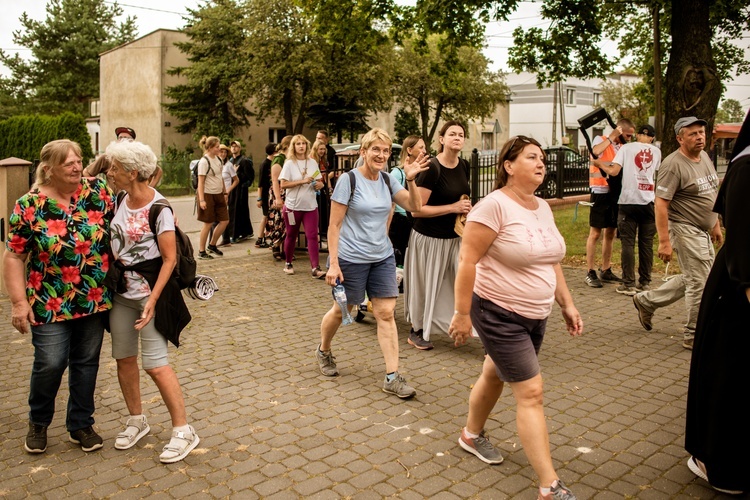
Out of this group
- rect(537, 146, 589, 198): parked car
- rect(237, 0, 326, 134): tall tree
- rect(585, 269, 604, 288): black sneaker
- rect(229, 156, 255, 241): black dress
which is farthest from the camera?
rect(237, 0, 326, 134): tall tree

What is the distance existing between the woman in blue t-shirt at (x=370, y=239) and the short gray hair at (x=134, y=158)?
160 cm

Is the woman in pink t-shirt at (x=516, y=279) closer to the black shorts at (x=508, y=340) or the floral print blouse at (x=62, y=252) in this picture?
the black shorts at (x=508, y=340)

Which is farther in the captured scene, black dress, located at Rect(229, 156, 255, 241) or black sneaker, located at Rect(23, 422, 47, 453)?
black dress, located at Rect(229, 156, 255, 241)

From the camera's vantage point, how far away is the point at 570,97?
236 ft

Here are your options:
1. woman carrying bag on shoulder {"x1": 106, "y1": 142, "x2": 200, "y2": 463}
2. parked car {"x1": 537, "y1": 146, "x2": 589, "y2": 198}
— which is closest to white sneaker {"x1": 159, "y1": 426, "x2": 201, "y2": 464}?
woman carrying bag on shoulder {"x1": 106, "y1": 142, "x2": 200, "y2": 463}

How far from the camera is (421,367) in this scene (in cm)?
616

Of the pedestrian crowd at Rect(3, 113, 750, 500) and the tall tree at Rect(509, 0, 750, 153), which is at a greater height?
the tall tree at Rect(509, 0, 750, 153)

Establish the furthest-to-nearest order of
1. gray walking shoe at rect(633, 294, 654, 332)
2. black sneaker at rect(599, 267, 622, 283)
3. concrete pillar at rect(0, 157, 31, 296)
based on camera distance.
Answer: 1. black sneaker at rect(599, 267, 622, 283)
2. concrete pillar at rect(0, 157, 31, 296)
3. gray walking shoe at rect(633, 294, 654, 332)

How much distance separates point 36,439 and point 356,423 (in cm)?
198

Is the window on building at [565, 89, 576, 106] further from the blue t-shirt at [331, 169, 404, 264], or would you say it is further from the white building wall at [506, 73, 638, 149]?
the blue t-shirt at [331, 169, 404, 264]

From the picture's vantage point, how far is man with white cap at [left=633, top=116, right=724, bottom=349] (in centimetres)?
645

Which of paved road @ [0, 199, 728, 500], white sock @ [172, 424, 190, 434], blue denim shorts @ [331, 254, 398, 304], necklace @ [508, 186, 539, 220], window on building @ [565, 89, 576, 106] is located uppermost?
window on building @ [565, 89, 576, 106]

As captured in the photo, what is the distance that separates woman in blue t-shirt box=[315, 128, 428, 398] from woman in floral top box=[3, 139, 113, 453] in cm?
174

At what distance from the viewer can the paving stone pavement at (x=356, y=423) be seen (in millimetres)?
4004
